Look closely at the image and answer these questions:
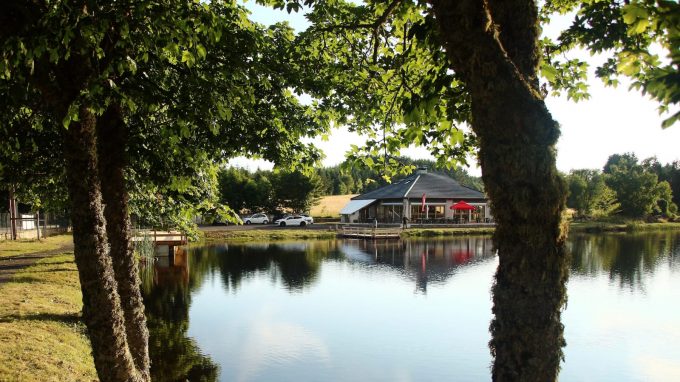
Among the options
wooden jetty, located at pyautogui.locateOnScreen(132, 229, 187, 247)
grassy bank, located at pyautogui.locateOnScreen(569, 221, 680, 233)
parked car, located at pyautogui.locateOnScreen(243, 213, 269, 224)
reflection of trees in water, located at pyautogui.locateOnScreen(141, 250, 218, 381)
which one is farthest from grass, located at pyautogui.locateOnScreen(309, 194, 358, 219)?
reflection of trees in water, located at pyautogui.locateOnScreen(141, 250, 218, 381)

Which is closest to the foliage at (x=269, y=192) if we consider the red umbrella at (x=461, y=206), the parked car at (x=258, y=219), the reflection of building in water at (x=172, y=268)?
the parked car at (x=258, y=219)

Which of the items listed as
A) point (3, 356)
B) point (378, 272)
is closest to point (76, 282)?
point (3, 356)

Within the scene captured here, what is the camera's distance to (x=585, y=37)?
4883mm

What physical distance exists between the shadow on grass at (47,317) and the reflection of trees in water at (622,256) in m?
19.1

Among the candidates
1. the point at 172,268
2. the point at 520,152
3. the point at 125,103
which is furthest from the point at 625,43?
the point at 172,268

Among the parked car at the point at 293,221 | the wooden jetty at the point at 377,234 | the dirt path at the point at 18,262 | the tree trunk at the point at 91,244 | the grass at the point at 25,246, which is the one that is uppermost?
the tree trunk at the point at 91,244

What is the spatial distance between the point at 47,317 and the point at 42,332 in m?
1.57

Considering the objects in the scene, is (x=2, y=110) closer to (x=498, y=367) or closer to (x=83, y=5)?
(x=83, y=5)

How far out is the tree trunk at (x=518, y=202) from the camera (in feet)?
8.58

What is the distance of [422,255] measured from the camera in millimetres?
31016

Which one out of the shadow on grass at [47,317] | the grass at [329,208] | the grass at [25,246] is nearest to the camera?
the shadow on grass at [47,317]

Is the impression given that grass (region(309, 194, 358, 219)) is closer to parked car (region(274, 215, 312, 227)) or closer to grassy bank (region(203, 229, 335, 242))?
parked car (region(274, 215, 312, 227))

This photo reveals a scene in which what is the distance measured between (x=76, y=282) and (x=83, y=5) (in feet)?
48.9

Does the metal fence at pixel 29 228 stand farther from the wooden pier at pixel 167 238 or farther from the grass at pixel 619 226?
the grass at pixel 619 226
